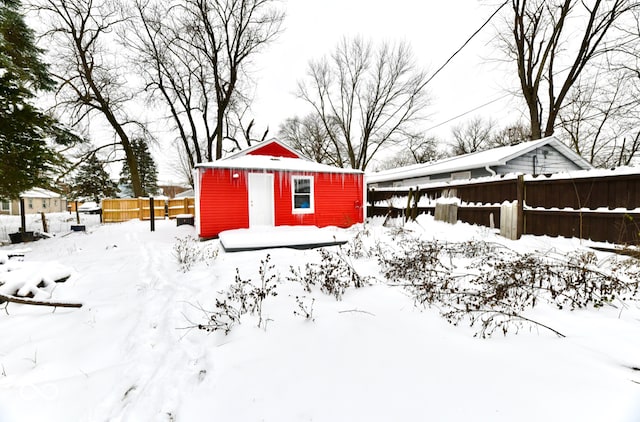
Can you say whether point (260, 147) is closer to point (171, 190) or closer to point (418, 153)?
point (418, 153)

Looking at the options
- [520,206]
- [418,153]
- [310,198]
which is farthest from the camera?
[418,153]

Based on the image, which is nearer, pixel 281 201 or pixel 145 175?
pixel 281 201

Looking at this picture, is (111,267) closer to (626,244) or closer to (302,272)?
(302,272)

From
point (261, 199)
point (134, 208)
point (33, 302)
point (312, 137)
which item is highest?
point (312, 137)

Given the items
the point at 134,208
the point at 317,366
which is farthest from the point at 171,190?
the point at 317,366

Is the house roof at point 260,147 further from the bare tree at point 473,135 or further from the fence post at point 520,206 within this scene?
the bare tree at point 473,135

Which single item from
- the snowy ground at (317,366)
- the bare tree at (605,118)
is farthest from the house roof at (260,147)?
the bare tree at (605,118)

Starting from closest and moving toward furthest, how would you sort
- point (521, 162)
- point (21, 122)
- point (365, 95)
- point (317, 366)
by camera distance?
point (317, 366) → point (21, 122) → point (521, 162) → point (365, 95)

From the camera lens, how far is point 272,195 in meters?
9.11

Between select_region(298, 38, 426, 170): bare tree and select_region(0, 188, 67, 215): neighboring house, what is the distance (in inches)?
1165

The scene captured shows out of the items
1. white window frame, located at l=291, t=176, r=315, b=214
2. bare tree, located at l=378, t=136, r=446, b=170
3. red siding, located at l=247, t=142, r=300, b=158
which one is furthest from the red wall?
bare tree, located at l=378, t=136, r=446, b=170

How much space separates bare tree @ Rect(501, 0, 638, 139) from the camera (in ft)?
35.3

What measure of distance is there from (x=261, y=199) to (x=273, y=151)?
228 inches

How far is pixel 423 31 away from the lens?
33.0 ft
